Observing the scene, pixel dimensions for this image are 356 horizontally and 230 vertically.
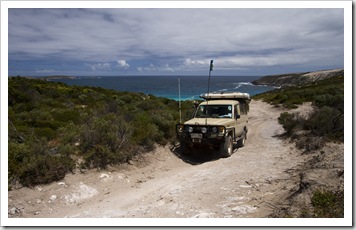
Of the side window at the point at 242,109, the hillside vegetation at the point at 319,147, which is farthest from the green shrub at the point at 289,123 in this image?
the side window at the point at 242,109

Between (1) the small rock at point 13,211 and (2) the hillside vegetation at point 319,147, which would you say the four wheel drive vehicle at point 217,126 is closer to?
(2) the hillside vegetation at point 319,147

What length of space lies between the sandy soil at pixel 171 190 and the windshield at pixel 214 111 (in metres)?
1.89

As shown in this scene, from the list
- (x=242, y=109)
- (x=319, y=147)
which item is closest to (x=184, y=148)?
(x=242, y=109)

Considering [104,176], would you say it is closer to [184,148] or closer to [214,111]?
[184,148]

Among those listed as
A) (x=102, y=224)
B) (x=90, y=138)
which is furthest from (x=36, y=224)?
(x=90, y=138)

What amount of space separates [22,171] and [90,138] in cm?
239

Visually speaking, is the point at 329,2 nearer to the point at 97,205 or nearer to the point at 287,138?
the point at 97,205

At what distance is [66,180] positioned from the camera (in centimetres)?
686

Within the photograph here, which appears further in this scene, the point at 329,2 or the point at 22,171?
the point at 22,171

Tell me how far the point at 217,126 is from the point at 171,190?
341 cm

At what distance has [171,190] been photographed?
6535 millimetres

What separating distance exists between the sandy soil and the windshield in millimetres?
1890

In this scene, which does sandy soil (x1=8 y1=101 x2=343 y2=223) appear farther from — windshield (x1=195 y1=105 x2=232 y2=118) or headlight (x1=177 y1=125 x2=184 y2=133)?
windshield (x1=195 y1=105 x2=232 y2=118)

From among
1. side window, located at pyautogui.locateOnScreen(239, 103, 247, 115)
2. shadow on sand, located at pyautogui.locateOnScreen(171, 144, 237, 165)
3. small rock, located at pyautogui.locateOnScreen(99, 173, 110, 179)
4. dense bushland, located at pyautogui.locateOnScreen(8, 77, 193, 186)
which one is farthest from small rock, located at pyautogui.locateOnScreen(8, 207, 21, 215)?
side window, located at pyautogui.locateOnScreen(239, 103, 247, 115)
